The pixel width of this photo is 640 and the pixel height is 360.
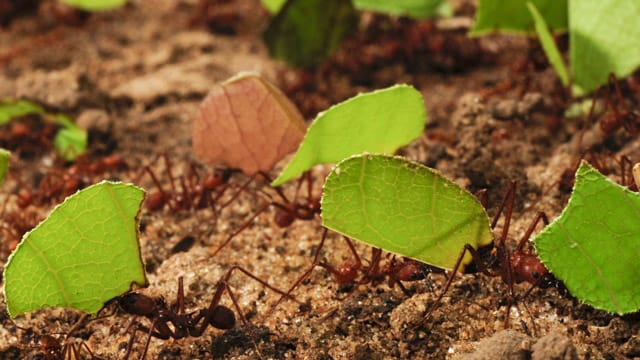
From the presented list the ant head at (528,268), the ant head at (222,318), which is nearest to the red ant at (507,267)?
the ant head at (528,268)

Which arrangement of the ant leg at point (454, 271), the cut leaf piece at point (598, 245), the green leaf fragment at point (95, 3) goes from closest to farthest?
1. the cut leaf piece at point (598, 245)
2. the ant leg at point (454, 271)
3. the green leaf fragment at point (95, 3)

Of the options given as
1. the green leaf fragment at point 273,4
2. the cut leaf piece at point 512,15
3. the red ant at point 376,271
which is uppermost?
the green leaf fragment at point 273,4

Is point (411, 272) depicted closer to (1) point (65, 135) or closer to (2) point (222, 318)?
(2) point (222, 318)

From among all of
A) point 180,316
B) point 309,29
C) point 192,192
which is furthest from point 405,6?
point 180,316

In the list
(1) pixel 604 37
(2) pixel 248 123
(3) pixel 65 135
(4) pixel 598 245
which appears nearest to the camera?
(4) pixel 598 245

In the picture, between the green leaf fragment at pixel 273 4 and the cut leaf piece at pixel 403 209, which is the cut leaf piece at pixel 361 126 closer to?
the cut leaf piece at pixel 403 209

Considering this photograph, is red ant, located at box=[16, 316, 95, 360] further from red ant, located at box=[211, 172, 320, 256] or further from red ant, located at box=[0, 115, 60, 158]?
red ant, located at box=[0, 115, 60, 158]
